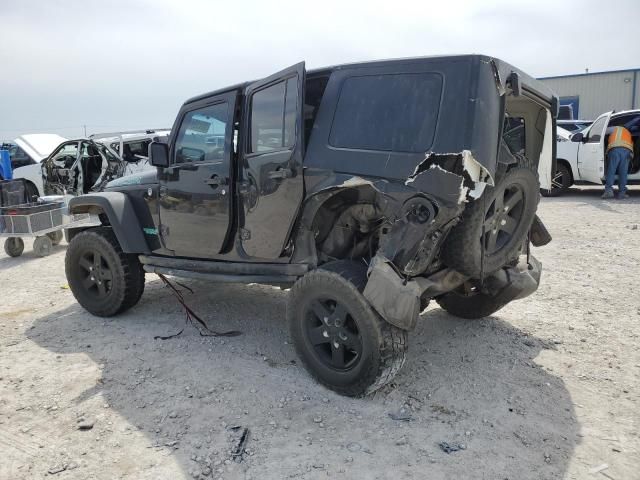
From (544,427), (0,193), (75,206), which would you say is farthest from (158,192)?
(0,193)

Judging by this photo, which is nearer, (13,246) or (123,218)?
(123,218)

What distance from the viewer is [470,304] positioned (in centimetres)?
455

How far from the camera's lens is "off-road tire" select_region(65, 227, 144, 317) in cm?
480

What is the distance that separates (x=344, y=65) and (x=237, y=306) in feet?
9.02

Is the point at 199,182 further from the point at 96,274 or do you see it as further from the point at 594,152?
the point at 594,152

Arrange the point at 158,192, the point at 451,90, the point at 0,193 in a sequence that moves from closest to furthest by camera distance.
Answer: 1. the point at 451,90
2. the point at 158,192
3. the point at 0,193

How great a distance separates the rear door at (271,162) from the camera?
3.48 metres

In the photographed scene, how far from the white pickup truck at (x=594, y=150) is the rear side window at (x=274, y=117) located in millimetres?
8922

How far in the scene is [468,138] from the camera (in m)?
2.86

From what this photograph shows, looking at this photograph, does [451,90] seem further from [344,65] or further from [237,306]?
[237,306]

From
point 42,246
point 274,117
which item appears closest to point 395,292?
point 274,117

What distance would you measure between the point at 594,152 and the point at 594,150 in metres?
0.04

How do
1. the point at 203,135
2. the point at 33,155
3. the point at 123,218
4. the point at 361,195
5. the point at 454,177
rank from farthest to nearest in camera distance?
the point at 33,155
the point at 123,218
the point at 203,135
the point at 361,195
the point at 454,177

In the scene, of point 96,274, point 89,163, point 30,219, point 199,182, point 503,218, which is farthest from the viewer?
point 89,163
